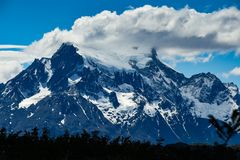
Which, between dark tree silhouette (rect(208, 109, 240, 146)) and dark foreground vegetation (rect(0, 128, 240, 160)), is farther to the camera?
dark foreground vegetation (rect(0, 128, 240, 160))

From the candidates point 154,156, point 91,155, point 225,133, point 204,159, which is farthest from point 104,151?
point 225,133

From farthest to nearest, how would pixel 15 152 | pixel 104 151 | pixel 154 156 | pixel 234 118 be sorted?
1. pixel 104 151
2. pixel 154 156
3. pixel 15 152
4. pixel 234 118

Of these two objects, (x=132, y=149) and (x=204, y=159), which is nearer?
(x=204, y=159)

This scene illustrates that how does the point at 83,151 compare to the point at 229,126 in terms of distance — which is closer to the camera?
the point at 229,126

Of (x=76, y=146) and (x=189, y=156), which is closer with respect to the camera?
(x=189, y=156)

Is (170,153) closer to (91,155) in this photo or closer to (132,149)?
(132,149)

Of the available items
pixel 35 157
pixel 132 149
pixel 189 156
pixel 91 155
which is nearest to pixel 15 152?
pixel 35 157

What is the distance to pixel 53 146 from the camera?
4381cm

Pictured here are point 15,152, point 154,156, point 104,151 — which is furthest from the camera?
point 104,151

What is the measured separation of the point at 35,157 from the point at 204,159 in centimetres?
1253

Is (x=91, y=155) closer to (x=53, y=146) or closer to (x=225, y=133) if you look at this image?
(x=53, y=146)

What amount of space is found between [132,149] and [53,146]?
6187 mm

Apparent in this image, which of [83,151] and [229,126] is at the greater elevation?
[229,126]

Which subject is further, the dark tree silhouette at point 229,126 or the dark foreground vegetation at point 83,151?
the dark foreground vegetation at point 83,151
